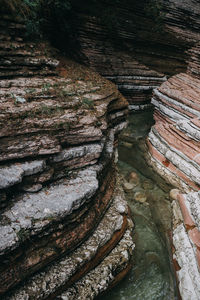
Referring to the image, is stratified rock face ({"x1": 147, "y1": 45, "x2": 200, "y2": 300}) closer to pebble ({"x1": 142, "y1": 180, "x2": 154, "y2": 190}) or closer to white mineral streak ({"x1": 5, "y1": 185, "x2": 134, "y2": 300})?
pebble ({"x1": 142, "y1": 180, "x2": 154, "y2": 190})

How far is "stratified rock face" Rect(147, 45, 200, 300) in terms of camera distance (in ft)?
14.2

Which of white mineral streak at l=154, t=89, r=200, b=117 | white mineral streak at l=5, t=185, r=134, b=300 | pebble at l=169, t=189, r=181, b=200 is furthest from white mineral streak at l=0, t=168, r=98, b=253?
white mineral streak at l=154, t=89, r=200, b=117

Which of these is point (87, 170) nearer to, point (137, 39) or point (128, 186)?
point (128, 186)

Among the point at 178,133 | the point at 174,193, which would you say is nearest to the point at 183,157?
the point at 178,133

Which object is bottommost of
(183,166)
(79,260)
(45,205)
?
(79,260)

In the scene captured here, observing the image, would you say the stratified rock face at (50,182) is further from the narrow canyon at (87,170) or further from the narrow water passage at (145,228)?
the narrow water passage at (145,228)

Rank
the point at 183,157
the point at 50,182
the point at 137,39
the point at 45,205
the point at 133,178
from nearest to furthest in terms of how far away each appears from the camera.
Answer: the point at 45,205, the point at 50,182, the point at 183,157, the point at 133,178, the point at 137,39

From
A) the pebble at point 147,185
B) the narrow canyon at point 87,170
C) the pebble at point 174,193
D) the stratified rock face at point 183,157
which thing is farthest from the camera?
the pebble at point 147,185

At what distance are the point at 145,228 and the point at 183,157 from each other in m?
2.56

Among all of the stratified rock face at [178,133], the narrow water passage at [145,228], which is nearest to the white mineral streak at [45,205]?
the narrow water passage at [145,228]

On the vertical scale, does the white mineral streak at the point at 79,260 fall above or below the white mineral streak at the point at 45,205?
below

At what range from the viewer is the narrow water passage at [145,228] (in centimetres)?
416

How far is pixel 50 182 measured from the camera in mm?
3941

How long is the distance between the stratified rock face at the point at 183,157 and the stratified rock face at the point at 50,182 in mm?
1271
